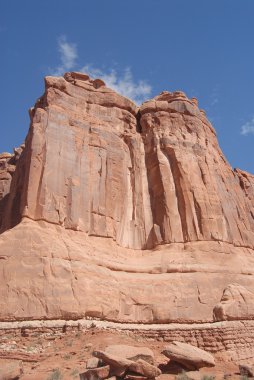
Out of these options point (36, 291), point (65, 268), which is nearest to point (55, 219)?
point (65, 268)

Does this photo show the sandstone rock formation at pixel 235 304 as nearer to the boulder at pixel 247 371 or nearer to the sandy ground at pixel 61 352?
the sandy ground at pixel 61 352

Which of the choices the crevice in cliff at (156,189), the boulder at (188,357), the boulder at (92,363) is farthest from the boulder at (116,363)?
the crevice in cliff at (156,189)

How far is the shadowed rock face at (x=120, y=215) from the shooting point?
20750 millimetres

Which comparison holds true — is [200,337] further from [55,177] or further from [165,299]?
[55,177]

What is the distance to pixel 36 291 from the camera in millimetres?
19484

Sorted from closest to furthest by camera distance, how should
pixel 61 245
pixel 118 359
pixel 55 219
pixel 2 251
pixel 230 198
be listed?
pixel 118 359
pixel 2 251
pixel 61 245
pixel 55 219
pixel 230 198

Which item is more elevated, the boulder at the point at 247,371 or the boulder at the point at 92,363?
the boulder at the point at 92,363

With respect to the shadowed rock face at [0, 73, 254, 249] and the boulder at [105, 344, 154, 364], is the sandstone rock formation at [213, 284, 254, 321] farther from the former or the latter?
the boulder at [105, 344, 154, 364]

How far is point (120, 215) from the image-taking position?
28.2 m

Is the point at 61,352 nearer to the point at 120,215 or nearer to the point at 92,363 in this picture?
the point at 92,363

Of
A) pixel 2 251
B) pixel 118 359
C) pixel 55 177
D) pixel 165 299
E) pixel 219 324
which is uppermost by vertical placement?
pixel 55 177

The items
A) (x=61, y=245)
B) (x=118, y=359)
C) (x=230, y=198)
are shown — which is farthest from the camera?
(x=230, y=198)

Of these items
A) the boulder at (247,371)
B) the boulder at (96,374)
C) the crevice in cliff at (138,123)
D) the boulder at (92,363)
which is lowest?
the boulder at (247,371)

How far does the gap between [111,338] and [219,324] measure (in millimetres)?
6703
